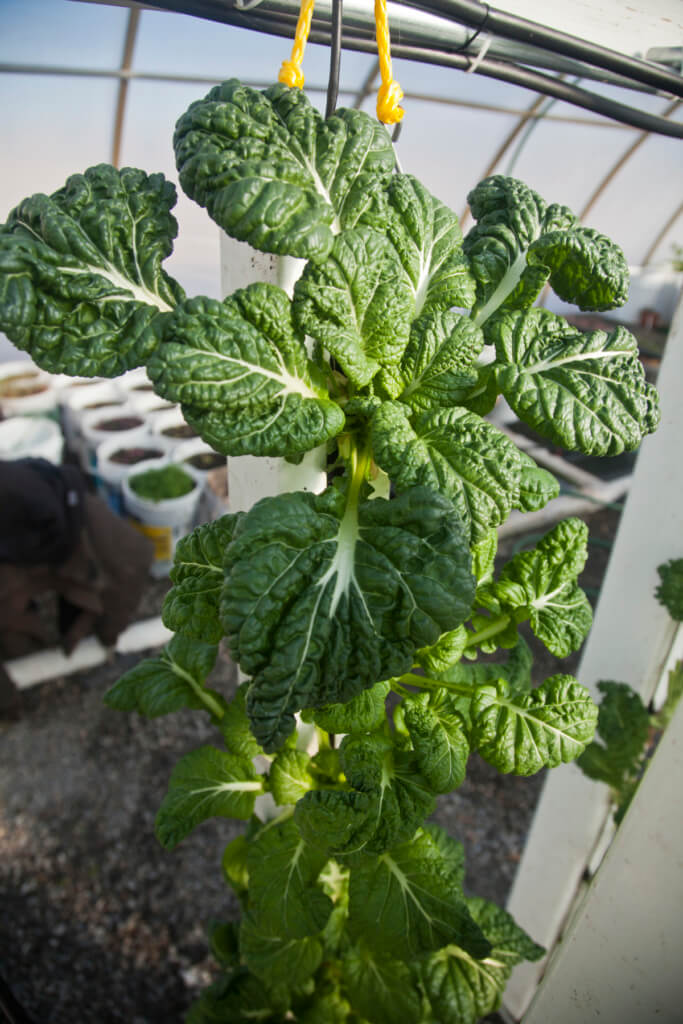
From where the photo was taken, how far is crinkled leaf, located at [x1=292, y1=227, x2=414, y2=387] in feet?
2.50

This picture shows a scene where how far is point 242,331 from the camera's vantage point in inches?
28.8

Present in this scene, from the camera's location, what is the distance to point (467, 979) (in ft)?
4.28

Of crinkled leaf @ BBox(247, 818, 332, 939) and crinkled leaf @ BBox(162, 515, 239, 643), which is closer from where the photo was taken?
crinkled leaf @ BBox(162, 515, 239, 643)

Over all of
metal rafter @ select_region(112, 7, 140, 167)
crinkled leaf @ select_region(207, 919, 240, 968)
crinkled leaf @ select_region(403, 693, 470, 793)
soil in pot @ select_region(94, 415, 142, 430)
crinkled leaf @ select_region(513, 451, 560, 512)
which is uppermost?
metal rafter @ select_region(112, 7, 140, 167)

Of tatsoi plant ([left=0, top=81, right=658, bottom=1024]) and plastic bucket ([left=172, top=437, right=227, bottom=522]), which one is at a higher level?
tatsoi plant ([left=0, top=81, right=658, bottom=1024])

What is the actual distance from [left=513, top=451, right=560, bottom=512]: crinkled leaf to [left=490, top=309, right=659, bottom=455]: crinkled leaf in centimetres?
4

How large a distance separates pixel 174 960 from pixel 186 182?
7.42 feet

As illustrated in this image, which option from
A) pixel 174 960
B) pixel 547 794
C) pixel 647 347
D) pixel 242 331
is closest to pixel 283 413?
pixel 242 331

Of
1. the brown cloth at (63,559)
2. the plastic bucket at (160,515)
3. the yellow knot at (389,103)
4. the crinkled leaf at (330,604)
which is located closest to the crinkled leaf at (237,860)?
the crinkled leaf at (330,604)

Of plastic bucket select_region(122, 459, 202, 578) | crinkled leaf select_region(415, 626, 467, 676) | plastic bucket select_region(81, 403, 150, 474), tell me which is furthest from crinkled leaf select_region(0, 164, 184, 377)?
plastic bucket select_region(81, 403, 150, 474)

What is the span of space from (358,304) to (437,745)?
23.4 inches

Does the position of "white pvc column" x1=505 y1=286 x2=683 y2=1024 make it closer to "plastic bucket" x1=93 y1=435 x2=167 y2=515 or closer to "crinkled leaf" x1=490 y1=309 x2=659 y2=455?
"crinkled leaf" x1=490 y1=309 x2=659 y2=455

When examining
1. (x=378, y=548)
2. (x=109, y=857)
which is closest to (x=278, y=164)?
(x=378, y=548)

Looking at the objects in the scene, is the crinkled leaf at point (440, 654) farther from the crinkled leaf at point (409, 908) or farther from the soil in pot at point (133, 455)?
the soil in pot at point (133, 455)
